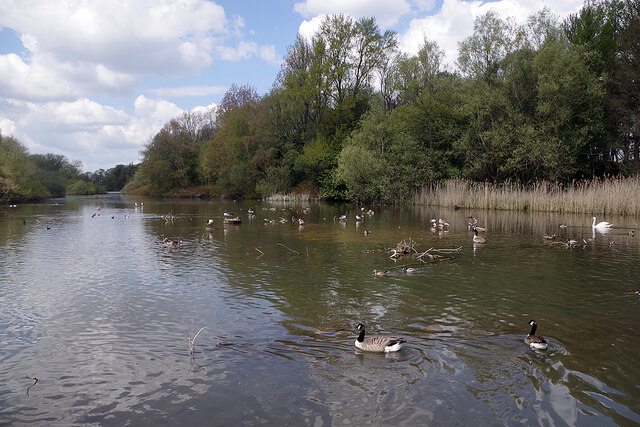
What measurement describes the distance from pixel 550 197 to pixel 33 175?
71.8 m

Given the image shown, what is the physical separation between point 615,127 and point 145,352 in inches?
1722

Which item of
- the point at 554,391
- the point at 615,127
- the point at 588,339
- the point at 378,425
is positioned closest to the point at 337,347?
the point at 378,425

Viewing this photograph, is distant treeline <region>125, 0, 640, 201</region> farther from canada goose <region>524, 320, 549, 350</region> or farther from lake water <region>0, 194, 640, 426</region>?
canada goose <region>524, 320, 549, 350</region>

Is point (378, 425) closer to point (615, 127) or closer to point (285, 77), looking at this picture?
point (615, 127)

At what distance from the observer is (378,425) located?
4801 millimetres

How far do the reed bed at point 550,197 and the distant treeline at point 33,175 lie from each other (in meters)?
49.1

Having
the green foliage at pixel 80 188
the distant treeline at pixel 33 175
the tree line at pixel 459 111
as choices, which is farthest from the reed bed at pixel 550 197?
the green foliage at pixel 80 188

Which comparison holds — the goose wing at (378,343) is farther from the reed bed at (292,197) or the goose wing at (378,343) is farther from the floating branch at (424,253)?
the reed bed at (292,197)

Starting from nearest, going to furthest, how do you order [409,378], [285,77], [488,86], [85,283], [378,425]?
[378,425] < [409,378] < [85,283] < [488,86] < [285,77]

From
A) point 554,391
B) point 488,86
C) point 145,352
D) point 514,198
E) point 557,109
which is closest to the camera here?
point 554,391

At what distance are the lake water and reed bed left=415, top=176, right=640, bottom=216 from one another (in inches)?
597

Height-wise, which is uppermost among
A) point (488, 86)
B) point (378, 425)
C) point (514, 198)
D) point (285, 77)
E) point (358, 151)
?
point (285, 77)

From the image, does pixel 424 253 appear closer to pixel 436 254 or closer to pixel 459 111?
pixel 436 254

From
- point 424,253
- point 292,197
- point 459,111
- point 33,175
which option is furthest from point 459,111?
point 33,175
